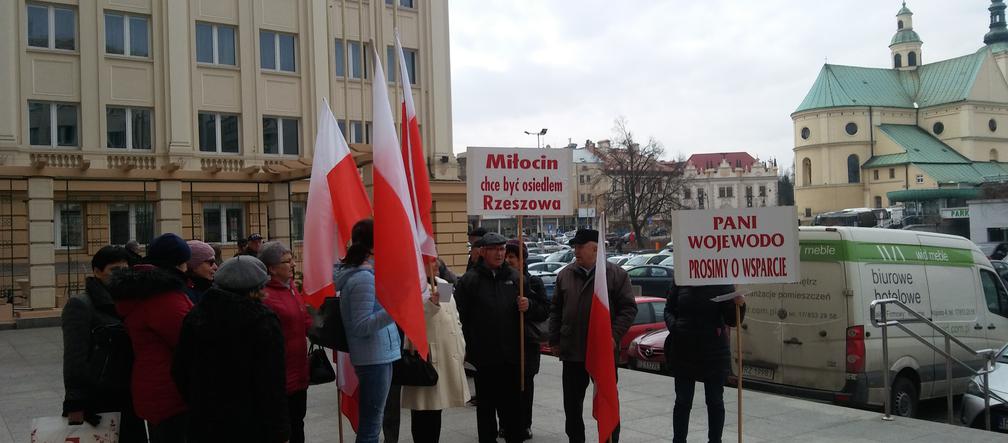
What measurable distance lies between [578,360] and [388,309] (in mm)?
2278

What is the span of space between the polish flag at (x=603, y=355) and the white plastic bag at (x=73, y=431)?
3.51m

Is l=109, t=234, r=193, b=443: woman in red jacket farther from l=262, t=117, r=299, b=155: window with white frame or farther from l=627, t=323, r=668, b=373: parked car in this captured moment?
l=262, t=117, r=299, b=155: window with white frame

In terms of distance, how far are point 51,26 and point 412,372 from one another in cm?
2540

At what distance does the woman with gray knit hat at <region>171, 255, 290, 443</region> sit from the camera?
4.25 meters

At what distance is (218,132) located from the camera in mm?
28750

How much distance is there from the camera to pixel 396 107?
3198 cm

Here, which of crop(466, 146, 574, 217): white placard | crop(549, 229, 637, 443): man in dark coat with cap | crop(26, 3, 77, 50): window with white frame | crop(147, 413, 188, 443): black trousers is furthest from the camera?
crop(26, 3, 77, 50): window with white frame

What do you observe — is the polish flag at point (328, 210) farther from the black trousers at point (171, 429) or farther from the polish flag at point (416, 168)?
the black trousers at point (171, 429)

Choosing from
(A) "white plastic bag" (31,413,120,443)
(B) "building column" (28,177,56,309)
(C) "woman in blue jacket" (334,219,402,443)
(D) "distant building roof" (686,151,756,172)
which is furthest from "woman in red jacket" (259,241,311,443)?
(D) "distant building roof" (686,151,756,172)

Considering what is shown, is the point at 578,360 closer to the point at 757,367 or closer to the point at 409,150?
the point at 409,150

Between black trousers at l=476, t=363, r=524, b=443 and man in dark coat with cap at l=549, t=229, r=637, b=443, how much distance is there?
44 centimetres

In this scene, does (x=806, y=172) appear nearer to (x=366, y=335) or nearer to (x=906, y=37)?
(x=906, y=37)

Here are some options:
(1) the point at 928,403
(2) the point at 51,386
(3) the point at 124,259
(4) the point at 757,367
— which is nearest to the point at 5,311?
(2) the point at 51,386

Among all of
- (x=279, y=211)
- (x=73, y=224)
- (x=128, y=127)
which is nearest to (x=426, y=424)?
(x=279, y=211)
